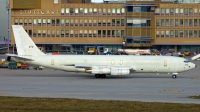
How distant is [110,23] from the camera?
5812 inches

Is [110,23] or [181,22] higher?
[181,22]

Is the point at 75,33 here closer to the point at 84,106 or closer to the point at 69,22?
the point at 69,22

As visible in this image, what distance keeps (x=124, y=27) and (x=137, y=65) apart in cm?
8288

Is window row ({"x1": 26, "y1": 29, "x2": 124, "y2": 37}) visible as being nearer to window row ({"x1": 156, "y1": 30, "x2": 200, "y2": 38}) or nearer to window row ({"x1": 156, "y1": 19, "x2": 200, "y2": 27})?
window row ({"x1": 156, "y1": 19, "x2": 200, "y2": 27})

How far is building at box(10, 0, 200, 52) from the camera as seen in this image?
146125 mm

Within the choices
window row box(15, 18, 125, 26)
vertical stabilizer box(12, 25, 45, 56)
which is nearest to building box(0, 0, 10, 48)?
window row box(15, 18, 125, 26)

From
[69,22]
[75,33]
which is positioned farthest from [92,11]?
[75,33]

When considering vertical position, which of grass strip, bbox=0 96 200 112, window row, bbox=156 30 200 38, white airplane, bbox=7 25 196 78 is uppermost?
window row, bbox=156 30 200 38

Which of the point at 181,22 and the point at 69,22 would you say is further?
the point at 69,22

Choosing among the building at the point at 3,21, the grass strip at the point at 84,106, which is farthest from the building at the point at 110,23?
the grass strip at the point at 84,106

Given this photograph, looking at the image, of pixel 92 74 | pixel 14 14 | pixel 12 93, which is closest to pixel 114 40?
pixel 14 14

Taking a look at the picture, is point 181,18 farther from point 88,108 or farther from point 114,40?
point 88,108

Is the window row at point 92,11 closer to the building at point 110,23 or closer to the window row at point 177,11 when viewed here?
the building at point 110,23

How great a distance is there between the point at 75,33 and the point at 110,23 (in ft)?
32.7
